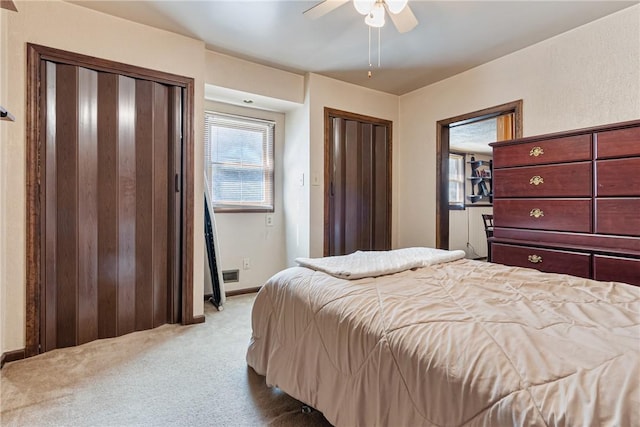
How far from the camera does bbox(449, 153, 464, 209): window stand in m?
5.91

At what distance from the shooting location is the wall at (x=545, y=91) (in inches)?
90.0

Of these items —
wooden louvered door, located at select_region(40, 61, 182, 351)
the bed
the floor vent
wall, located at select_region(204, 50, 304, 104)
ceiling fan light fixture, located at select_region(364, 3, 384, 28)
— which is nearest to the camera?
the bed

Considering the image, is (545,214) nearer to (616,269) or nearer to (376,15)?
(616,269)

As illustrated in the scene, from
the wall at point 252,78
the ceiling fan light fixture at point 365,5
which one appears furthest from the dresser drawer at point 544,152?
the wall at point 252,78

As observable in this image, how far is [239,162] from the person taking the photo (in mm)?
3592

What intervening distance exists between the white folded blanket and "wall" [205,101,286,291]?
188 cm

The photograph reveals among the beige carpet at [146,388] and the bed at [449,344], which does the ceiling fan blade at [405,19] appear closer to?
the bed at [449,344]

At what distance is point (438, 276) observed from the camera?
1.59 metres

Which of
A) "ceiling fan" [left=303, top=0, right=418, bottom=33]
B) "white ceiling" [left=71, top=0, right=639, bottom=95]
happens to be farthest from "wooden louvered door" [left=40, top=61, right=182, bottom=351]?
"ceiling fan" [left=303, top=0, right=418, bottom=33]

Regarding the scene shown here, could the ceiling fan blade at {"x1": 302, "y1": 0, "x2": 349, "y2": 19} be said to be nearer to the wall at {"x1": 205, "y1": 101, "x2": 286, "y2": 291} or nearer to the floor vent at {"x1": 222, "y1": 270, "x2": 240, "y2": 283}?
the wall at {"x1": 205, "y1": 101, "x2": 286, "y2": 291}

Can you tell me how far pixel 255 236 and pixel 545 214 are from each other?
8.94ft

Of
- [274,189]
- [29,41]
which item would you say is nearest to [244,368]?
[274,189]

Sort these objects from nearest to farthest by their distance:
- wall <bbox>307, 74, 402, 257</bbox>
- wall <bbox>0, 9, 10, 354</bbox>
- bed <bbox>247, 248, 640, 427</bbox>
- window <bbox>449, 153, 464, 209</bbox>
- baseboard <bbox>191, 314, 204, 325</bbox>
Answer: bed <bbox>247, 248, 640, 427</bbox> < wall <bbox>0, 9, 10, 354</bbox> < baseboard <bbox>191, 314, 204, 325</bbox> < wall <bbox>307, 74, 402, 257</bbox> < window <bbox>449, 153, 464, 209</bbox>

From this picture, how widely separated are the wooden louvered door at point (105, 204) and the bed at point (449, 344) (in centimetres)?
133
